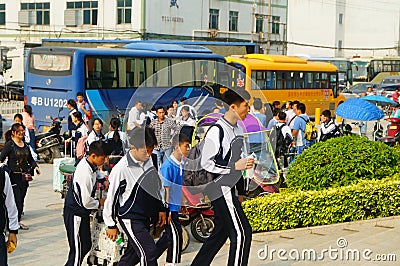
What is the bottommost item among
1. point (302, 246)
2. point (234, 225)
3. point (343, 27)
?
point (302, 246)

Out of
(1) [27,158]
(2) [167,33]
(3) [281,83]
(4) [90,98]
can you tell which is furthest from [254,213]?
(2) [167,33]

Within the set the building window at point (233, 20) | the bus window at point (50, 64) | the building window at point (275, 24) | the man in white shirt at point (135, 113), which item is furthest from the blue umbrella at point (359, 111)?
the building window at point (275, 24)

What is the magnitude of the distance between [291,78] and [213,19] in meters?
16.4

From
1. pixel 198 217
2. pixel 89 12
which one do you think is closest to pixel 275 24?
pixel 89 12

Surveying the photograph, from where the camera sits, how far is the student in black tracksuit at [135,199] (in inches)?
231

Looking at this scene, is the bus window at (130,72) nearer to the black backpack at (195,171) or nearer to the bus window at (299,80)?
the bus window at (299,80)

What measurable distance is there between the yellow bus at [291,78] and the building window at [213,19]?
563 inches

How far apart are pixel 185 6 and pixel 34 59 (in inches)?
823

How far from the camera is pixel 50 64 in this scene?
61.3 feet

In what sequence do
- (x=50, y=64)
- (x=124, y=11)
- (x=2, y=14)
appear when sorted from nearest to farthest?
(x=50, y=64) → (x=124, y=11) → (x=2, y=14)

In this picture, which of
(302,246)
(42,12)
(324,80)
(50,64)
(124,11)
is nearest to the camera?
(302,246)

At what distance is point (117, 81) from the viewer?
1939 centimetres

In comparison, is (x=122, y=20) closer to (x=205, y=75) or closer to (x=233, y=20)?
(x=233, y=20)

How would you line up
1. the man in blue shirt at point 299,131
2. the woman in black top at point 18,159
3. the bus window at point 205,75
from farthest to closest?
the man in blue shirt at point 299,131 < the bus window at point 205,75 < the woman in black top at point 18,159
